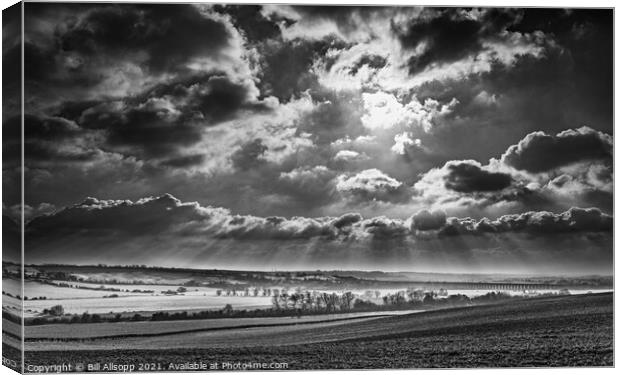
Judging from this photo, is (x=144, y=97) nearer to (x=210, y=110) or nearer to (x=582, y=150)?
(x=210, y=110)

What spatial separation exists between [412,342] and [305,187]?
101 inches

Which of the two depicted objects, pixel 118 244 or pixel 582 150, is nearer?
pixel 118 244

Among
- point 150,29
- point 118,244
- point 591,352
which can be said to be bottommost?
point 591,352

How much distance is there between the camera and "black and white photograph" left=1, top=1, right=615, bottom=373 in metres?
14.9

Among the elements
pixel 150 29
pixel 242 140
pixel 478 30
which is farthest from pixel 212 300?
pixel 478 30

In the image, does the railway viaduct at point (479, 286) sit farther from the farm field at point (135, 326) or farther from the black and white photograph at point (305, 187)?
the farm field at point (135, 326)

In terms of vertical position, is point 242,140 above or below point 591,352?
above

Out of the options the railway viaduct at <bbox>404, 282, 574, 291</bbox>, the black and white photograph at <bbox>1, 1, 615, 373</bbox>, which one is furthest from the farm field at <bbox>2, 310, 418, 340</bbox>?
the railway viaduct at <bbox>404, 282, 574, 291</bbox>

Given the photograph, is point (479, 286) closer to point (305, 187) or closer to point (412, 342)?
point (412, 342)

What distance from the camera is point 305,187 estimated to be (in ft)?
51.5

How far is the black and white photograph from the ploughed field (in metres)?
0.03

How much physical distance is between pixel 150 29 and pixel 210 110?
1.34 meters

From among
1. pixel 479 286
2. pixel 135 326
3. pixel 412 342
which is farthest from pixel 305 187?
pixel 135 326

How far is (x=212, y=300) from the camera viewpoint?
15.5 metres
